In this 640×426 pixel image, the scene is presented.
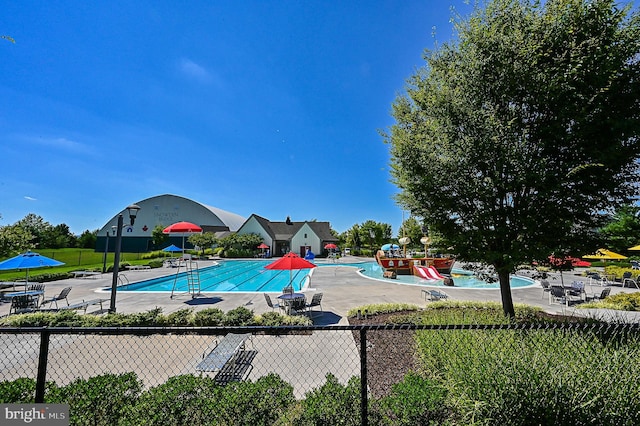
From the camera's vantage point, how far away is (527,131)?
5.89 m

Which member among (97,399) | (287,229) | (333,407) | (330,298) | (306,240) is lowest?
(330,298)

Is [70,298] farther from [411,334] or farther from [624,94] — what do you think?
[624,94]

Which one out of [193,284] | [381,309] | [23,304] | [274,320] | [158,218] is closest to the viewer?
[274,320]

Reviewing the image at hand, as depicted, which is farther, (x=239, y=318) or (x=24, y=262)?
(x=24, y=262)

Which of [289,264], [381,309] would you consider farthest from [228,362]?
[381,309]

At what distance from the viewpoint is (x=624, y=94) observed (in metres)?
5.43

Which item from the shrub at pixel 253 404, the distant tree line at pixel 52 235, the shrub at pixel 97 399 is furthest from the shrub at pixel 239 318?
the distant tree line at pixel 52 235

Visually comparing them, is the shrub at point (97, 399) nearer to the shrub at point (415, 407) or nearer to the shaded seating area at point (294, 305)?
the shrub at point (415, 407)

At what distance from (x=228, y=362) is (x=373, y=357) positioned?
3.01m

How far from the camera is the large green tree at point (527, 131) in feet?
17.7

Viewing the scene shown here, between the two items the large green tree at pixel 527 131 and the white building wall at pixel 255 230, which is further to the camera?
the white building wall at pixel 255 230

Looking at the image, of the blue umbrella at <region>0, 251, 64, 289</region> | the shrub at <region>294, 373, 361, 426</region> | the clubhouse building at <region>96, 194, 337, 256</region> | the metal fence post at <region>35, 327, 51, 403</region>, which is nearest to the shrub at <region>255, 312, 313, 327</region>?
the shrub at <region>294, 373, 361, 426</region>

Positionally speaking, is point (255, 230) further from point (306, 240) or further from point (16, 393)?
point (16, 393)

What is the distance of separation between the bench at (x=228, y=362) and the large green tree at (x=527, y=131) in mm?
5595
